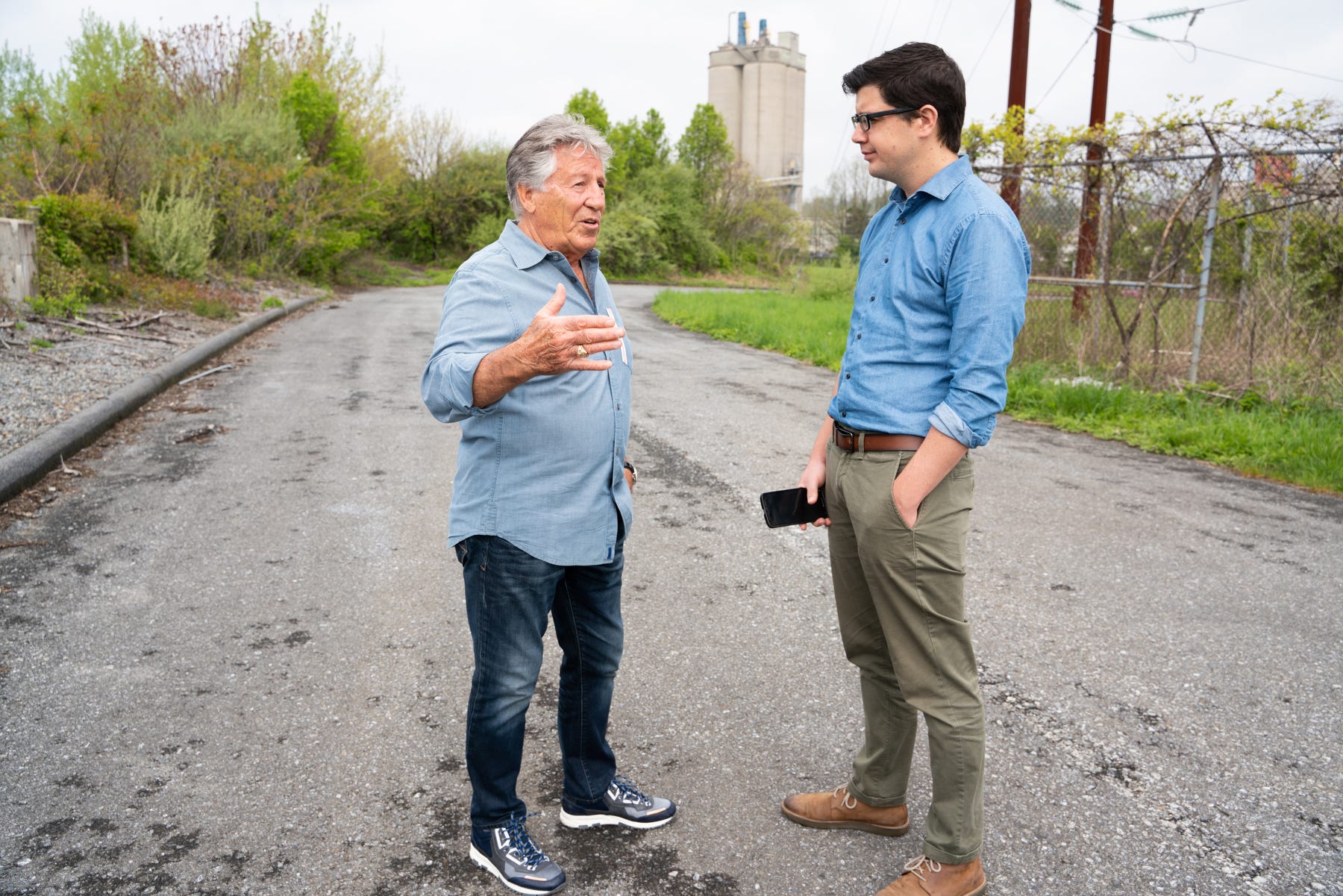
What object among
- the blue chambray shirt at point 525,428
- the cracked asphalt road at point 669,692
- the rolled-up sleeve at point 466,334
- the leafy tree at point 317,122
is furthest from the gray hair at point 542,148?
the leafy tree at point 317,122

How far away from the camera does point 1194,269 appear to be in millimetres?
9078

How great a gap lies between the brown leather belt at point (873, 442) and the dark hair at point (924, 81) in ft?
2.36

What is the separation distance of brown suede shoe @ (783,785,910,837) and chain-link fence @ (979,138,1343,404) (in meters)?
7.40

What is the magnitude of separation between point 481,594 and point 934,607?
1.11 m

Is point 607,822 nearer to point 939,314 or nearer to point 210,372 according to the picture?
point 939,314

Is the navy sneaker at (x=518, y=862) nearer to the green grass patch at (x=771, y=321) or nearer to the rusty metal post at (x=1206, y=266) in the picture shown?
the rusty metal post at (x=1206, y=266)

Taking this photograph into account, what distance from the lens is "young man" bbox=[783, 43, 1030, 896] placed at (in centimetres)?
212

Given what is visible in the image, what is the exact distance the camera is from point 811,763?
2.96m

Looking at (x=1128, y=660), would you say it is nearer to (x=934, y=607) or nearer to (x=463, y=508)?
(x=934, y=607)

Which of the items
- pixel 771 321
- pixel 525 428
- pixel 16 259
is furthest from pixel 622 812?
pixel 771 321

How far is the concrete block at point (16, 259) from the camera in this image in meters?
10.7

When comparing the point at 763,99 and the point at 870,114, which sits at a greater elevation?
the point at 763,99

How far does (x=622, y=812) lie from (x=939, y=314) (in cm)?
162

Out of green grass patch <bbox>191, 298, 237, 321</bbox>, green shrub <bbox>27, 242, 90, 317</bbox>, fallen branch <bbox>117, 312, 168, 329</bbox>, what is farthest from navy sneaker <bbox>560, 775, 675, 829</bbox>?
green grass patch <bbox>191, 298, 237, 321</bbox>
